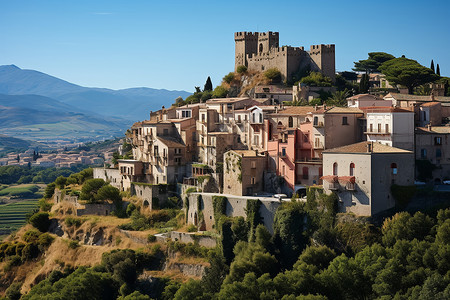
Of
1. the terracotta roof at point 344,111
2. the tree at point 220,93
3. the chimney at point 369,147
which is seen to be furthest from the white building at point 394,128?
the tree at point 220,93

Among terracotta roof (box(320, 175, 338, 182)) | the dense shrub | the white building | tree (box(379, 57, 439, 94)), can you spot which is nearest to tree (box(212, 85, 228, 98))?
tree (box(379, 57, 439, 94))

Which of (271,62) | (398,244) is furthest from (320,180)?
(271,62)

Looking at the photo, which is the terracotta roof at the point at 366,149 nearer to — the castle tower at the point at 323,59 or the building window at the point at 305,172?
the building window at the point at 305,172

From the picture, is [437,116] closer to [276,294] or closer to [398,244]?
[398,244]

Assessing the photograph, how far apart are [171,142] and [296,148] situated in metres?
12.2

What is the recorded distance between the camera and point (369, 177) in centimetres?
4203

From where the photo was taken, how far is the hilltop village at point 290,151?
42938 mm

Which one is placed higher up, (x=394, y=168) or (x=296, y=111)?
(x=296, y=111)

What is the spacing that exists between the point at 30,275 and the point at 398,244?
101 feet

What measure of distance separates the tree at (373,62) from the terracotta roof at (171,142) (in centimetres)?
3119

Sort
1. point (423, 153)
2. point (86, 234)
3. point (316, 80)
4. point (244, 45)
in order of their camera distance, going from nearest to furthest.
Result: point (423, 153) < point (86, 234) < point (316, 80) < point (244, 45)

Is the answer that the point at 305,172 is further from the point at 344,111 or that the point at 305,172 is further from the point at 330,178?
the point at 330,178

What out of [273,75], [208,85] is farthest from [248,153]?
[208,85]

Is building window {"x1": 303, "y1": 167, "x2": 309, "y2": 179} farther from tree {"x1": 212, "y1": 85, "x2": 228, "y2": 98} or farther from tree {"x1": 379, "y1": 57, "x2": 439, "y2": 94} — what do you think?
tree {"x1": 212, "y1": 85, "x2": 228, "y2": 98}
